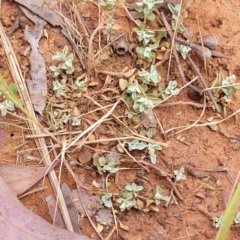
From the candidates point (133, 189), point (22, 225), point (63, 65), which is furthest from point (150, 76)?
point (22, 225)

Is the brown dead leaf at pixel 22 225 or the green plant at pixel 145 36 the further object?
the green plant at pixel 145 36

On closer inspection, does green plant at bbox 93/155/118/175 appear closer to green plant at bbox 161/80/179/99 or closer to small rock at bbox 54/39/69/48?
green plant at bbox 161/80/179/99

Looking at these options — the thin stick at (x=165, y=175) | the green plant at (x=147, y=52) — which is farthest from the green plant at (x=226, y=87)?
the thin stick at (x=165, y=175)

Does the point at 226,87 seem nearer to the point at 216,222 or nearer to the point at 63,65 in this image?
the point at 216,222

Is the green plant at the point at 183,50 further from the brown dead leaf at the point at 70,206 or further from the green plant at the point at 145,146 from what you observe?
the brown dead leaf at the point at 70,206

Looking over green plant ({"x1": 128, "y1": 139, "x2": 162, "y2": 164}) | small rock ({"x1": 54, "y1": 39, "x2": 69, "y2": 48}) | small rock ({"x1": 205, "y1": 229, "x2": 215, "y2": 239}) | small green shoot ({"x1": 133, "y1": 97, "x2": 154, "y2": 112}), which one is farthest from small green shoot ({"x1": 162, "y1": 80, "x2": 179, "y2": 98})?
small rock ({"x1": 205, "y1": 229, "x2": 215, "y2": 239})
